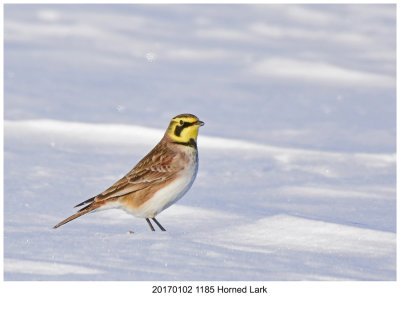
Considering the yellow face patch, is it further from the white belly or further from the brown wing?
the white belly

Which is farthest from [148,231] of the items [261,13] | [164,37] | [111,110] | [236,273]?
[261,13]

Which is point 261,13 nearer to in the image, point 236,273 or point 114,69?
point 114,69

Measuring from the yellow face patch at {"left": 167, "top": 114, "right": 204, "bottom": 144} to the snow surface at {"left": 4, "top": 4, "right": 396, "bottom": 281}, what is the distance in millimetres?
502

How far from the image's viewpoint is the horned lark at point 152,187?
5.25 metres

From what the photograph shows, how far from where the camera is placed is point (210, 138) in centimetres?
789

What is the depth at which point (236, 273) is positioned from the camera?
4434 mm

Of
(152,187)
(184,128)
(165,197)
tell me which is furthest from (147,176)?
(184,128)

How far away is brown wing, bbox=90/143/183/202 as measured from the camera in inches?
208

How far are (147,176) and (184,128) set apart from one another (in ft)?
1.27

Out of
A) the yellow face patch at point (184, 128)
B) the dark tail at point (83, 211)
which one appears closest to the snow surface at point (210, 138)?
the dark tail at point (83, 211)

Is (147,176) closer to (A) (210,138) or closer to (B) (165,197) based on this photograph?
(B) (165,197)

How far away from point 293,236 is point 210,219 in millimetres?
613

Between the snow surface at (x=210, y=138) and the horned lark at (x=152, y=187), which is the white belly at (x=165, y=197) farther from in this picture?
the snow surface at (x=210, y=138)

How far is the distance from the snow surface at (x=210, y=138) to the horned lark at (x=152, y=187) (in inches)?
5.7
